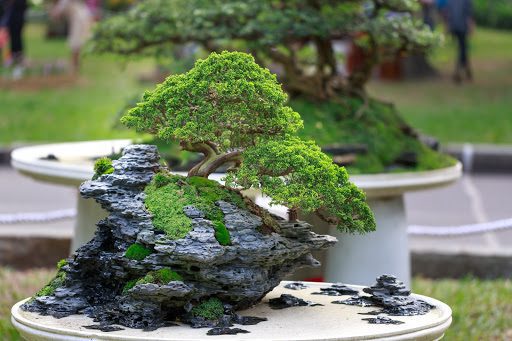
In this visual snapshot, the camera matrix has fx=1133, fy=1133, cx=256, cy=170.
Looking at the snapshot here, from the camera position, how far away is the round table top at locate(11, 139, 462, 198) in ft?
19.3

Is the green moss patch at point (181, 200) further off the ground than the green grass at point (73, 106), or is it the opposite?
the green moss patch at point (181, 200)

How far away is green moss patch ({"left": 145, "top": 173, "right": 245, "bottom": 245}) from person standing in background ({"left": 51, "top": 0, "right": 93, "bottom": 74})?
13584 millimetres

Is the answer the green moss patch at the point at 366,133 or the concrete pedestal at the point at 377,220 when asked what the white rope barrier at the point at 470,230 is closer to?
the green moss patch at the point at 366,133

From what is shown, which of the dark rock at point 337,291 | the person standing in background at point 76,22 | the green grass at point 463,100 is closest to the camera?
the dark rock at point 337,291

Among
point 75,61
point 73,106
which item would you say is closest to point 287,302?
point 73,106

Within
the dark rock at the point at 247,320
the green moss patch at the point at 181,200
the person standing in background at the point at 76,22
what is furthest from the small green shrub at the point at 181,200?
the person standing in background at the point at 76,22

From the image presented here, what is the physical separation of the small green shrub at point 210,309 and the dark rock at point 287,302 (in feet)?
0.92

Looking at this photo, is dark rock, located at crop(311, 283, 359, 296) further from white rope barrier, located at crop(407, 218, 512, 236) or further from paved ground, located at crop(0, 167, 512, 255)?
paved ground, located at crop(0, 167, 512, 255)

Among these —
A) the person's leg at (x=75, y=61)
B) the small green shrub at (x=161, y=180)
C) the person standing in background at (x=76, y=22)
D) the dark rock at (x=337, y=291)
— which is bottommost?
the person's leg at (x=75, y=61)

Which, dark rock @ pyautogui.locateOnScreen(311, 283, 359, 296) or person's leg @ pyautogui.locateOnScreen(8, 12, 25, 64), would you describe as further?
person's leg @ pyautogui.locateOnScreen(8, 12, 25, 64)

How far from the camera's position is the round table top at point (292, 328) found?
3.29m

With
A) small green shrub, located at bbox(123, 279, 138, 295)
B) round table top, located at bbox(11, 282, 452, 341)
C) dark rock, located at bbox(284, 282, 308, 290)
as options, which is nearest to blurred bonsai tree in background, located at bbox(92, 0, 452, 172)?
dark rock, located at bbox(284, 282, 308, 290)

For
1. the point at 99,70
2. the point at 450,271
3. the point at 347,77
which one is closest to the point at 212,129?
the point at 347,77

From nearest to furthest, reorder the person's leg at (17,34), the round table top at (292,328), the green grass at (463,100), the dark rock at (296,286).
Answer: the round table top at (292,328) → the dark rock at (296,286) → the green grass at (463,100) → the person's leg at (17,34)
